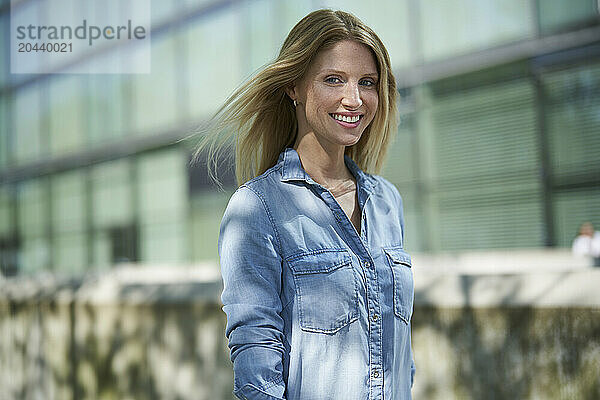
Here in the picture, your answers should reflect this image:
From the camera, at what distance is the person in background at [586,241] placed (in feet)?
12.7

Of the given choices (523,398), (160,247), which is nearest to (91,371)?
(160,247)

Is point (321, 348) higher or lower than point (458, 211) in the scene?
lower

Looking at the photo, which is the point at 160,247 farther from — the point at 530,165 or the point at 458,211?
the point at 530,165

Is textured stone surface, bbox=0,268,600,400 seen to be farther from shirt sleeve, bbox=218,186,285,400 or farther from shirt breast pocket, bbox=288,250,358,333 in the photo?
shirt sleeve, bbox=218,186,285,400

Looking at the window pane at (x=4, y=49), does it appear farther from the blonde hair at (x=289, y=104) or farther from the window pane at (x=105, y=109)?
the blonde hair at (x=289, y=104)

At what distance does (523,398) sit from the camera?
314 cm

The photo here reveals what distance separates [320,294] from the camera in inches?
67.6

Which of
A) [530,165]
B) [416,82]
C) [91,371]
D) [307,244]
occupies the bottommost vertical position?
[91,371]

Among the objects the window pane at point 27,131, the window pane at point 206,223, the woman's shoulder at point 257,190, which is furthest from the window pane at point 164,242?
the woman's shoulder at point 257,190

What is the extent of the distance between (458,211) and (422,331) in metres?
1.83

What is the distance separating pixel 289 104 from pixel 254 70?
1.28 m

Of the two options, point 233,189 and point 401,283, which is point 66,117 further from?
point 401,283

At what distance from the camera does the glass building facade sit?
4.60 meters

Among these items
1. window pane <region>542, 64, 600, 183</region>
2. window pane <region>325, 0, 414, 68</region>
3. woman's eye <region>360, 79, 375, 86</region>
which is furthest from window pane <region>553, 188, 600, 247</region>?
woman's eye <region>360, 79, 375, 86</region>
